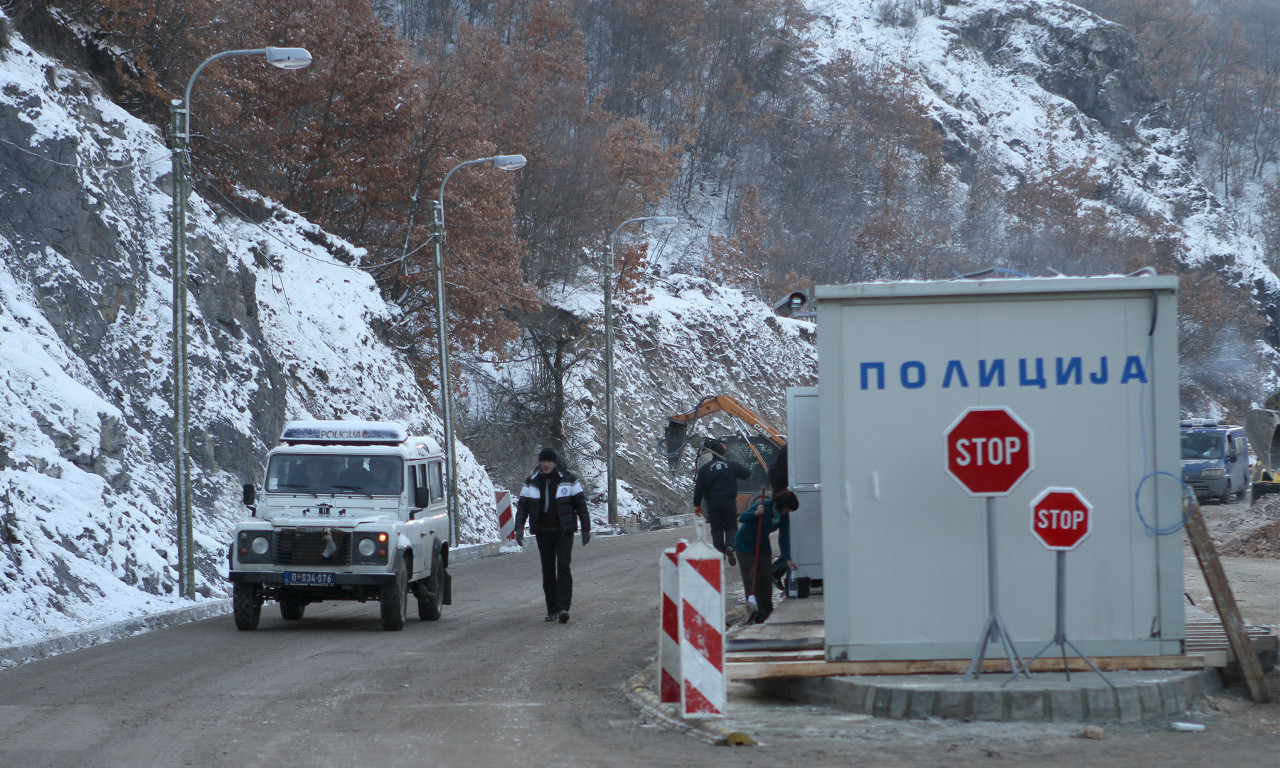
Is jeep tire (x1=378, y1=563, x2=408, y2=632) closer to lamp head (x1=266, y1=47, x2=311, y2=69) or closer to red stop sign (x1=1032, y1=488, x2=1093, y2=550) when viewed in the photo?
lamp head (x1=266, y1=47, x2=311, y2=69)

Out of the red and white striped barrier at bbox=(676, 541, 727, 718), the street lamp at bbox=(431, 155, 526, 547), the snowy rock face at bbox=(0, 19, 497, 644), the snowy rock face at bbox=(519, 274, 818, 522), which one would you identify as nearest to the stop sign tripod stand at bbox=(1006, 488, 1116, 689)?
the red and white striped barrier at bbox=(676, 541, 727, 718)

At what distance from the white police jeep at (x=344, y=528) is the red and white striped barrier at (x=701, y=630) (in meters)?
6.55

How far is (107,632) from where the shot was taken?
1404cm

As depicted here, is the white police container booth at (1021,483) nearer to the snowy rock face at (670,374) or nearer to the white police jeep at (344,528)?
the white police jeep at (344,528)

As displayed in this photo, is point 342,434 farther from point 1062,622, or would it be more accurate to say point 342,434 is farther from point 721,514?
point 1062,622

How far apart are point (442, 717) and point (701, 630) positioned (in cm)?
199

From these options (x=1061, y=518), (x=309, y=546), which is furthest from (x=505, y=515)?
(x=1061, y=518)

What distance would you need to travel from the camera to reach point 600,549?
92.2ft

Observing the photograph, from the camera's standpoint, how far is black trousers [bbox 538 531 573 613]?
14.1 metres

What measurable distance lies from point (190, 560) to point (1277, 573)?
15.3 meters

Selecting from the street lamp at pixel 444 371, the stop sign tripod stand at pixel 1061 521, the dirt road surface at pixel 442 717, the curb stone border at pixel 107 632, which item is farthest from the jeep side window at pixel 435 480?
the street lamp at pixel 444 371

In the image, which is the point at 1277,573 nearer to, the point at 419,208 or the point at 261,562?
the point at 261,562

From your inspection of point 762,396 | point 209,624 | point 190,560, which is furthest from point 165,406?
point 762,396

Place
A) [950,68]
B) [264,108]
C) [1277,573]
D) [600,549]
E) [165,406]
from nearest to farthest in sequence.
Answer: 1. [1277,573]
2. [165,406]
3. [600,549]
4. [264,108]
5. [950,68]
